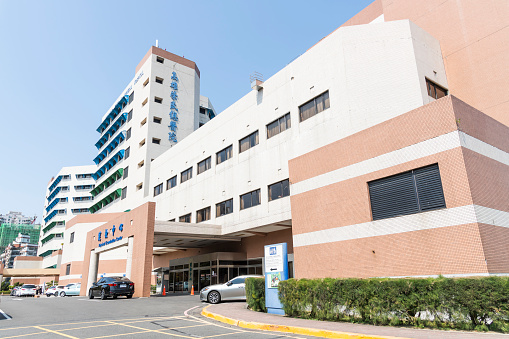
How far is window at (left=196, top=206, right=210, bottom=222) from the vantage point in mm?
32938

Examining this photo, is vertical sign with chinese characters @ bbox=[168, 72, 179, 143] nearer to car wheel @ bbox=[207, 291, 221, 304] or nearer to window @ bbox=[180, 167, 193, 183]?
window @ bbox=[180, 167, 193, 183]

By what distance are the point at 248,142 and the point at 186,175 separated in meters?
10.8

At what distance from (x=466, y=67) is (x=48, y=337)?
2386 cm

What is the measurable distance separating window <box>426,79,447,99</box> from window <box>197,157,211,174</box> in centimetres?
2027

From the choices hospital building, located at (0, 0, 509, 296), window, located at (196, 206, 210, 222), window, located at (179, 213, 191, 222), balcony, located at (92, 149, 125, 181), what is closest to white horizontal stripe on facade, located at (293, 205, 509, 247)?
hospital building, located at (0, 0, 509, 296)

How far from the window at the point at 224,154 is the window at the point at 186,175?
499 cm

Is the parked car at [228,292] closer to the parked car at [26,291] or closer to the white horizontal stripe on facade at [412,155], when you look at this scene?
the white horizontal stripe on facade at [412,155]

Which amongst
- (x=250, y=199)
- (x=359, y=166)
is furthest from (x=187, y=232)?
(x=359, y=166)

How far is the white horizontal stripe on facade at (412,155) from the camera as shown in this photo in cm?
1184

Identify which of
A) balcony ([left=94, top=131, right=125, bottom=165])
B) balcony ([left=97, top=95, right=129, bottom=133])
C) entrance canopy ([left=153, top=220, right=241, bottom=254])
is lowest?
entrance canopy ([left=153, top=220, right=241, bottom=254])

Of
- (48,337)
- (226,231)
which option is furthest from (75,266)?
(48,337)

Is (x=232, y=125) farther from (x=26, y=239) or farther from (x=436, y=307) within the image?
(x=26, y=239)

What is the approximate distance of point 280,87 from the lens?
88.0 feet

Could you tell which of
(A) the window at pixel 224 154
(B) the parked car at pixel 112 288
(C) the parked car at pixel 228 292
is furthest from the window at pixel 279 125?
(B) the parked car at pixel 112 288
